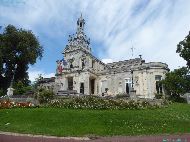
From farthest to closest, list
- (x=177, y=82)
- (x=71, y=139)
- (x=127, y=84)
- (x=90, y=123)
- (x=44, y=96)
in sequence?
(x=127, y=84) → (x=177, y=82) → (x=44, y=96) → (x=90, y=123) → (x=71, y=139)

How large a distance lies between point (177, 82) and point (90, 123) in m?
24.2

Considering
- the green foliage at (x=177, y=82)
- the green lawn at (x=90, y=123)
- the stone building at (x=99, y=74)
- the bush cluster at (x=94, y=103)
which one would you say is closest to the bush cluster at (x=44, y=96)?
the bush cluster at (x=94, y=103)

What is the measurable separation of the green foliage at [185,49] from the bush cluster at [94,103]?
12808mm

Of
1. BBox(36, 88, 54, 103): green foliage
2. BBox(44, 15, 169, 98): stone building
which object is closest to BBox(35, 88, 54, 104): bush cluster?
BBox(36, 88, 54, 103): green foliage

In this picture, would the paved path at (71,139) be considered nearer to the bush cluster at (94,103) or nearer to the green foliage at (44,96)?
the bush cluster at (94,103)

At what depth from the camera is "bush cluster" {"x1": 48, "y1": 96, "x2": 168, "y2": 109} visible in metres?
33.8

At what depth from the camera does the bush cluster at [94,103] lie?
33.8 metres

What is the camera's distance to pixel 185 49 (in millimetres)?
46469

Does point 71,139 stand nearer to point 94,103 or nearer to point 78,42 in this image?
point 94,103

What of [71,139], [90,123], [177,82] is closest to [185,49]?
[177,82]

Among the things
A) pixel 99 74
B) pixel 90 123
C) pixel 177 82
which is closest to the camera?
pixel 90 123

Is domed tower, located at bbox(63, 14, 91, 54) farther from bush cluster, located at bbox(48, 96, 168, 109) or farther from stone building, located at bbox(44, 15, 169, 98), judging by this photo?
bush cluster, located at bbox(48, 96, 168, 109)

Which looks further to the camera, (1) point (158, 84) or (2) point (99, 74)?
Answer: (2) point (99, 74)

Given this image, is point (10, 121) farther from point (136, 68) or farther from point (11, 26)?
point (11, 26)
